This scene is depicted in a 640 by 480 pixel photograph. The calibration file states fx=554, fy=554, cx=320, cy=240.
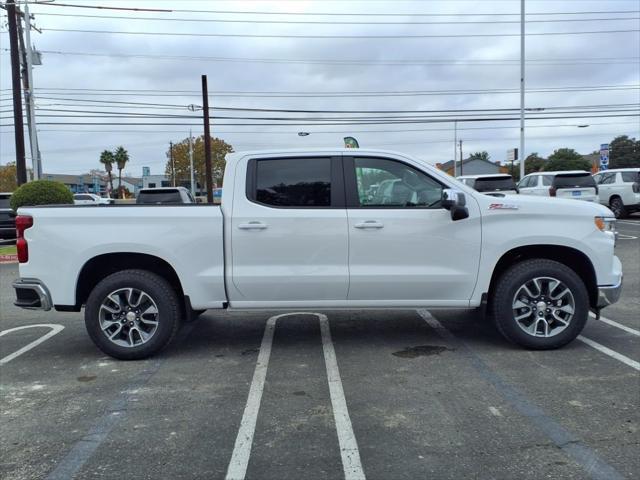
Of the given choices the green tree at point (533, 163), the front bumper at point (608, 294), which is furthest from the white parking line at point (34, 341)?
the green tree at point (533, 163)

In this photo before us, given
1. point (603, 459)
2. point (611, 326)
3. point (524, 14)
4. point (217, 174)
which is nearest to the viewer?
point (603, 459)

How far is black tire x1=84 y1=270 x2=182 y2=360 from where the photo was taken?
521 centimetres

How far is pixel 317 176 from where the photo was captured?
5.34m

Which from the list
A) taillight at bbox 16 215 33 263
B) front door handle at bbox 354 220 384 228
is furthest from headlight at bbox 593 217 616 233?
taillight at bbox 16 215 33 263

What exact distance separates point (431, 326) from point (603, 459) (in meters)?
3.23

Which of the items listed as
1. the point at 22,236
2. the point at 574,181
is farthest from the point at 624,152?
the point at 22,236

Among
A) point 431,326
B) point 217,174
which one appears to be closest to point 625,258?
point 431,326

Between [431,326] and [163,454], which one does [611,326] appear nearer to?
[431,326]

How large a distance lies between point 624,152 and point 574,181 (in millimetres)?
68247

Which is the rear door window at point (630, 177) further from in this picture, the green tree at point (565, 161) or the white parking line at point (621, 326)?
the green tree at point (565, 161)

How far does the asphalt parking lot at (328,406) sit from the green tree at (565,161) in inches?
3211

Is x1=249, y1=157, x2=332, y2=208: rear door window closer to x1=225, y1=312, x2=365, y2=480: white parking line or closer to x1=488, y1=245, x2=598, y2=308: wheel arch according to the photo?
x1=225, y1=312, x2=365, y2=480: white parking line

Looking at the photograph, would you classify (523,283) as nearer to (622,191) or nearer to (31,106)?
(622,191)

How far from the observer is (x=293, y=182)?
5.34m
